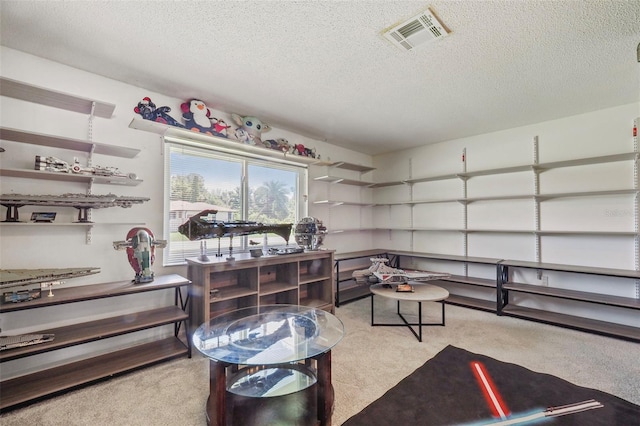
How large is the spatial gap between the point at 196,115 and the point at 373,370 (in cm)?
294

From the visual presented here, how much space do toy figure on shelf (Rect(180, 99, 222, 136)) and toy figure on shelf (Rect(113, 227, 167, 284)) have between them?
3.83 ft

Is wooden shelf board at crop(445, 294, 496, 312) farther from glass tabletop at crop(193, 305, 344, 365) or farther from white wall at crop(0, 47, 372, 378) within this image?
white wall at crop(0, 47, 372, 378)

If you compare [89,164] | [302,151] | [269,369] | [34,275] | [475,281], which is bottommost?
[269,369]

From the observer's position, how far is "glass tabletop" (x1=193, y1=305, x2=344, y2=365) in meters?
1.57

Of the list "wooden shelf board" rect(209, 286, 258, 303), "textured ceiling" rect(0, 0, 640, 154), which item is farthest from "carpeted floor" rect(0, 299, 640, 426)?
"textured ceiling" rect(0, 0, 640, 154)

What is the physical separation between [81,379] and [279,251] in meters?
1.89

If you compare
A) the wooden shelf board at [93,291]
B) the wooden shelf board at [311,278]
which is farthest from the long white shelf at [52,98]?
the wooden shelf board at [311,278]

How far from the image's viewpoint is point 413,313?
349 centimetres

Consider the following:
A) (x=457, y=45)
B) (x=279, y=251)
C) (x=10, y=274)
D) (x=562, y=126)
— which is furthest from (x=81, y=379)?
(x=562, y=126)

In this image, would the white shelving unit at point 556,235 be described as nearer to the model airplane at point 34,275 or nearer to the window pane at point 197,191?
the window pane at point 197,191

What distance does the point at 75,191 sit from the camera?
227cm

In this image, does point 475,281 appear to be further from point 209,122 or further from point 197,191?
point 209,122

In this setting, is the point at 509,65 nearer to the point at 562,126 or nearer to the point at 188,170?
the point at 562,126

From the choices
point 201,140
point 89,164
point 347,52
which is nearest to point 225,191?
point 201,140
